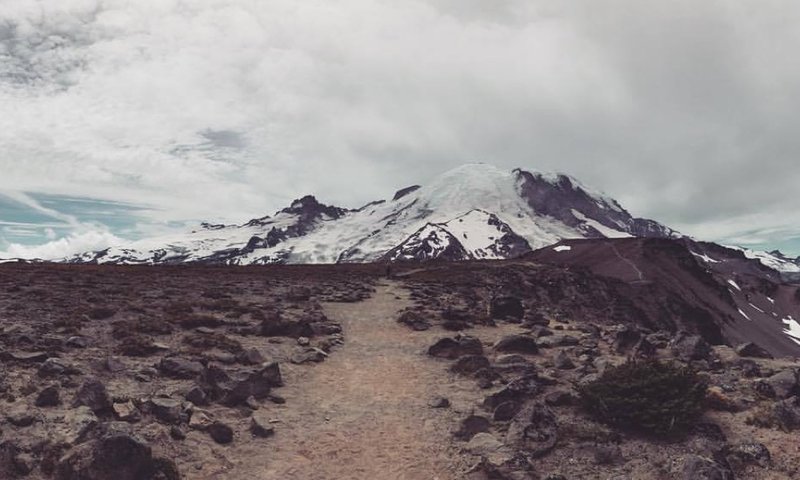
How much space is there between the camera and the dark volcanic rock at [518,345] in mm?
25500

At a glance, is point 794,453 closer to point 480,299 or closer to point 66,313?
point 66,313

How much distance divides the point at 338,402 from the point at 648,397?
400 inches

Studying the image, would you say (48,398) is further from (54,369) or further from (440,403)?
(440,403)

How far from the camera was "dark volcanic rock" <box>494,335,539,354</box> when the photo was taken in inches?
1004

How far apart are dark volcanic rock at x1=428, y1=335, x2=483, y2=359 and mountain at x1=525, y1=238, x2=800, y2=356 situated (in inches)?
1606

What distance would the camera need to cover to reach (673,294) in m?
78.6

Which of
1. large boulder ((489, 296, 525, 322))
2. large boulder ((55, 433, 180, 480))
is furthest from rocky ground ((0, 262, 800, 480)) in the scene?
large boulder ((489, 296, 525, 322))

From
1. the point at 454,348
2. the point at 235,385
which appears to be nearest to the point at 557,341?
the point at 454,348

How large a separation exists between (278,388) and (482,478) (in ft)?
31.1

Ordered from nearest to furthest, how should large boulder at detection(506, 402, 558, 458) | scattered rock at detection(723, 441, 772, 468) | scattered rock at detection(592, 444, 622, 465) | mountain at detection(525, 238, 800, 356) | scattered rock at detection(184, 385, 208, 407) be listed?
1. scattered rock at detection(723, 441, 772, 468)
2. scattered rock at detection(592, 444, 622, 465)
3. large boulder at detection(506, 402, 558, 458)
4. scattered rock at detection(184, 385, 208, 407)
5. mountain at detection(525, 238, 800, 356)

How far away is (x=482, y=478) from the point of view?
1358cm

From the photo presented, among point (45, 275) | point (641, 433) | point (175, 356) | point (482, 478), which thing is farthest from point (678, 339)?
point (45, 275)

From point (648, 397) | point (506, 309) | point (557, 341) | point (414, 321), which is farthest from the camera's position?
point (506, 309)

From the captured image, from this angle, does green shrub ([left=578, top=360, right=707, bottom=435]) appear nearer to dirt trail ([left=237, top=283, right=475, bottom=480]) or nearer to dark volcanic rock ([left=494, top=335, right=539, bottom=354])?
dirt trail ([left=237, top=283, right=475, bottom=480])
